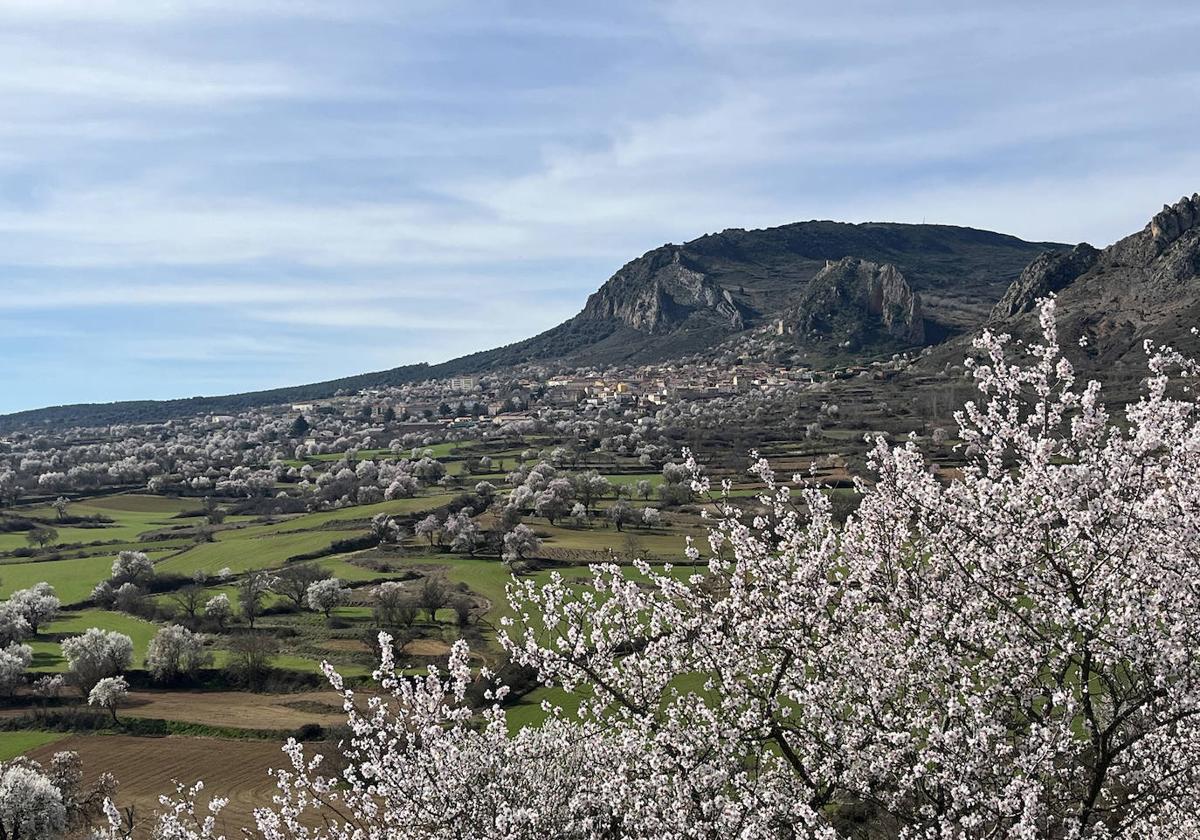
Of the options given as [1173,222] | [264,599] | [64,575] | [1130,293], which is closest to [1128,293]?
[1130,293]

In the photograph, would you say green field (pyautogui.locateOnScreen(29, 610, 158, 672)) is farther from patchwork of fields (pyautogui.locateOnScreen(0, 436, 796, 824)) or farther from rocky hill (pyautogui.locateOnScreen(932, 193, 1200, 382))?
rocky hill (pyautogui.locateOnScreen(932, 193, 1200, 382))

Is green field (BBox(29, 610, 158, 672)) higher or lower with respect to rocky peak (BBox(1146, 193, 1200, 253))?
lower

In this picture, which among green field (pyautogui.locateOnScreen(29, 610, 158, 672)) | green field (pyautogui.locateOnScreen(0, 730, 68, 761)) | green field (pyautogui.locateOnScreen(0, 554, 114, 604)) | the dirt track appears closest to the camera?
the dirt track

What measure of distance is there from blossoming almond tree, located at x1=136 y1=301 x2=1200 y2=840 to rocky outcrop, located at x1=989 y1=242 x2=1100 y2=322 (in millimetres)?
192568

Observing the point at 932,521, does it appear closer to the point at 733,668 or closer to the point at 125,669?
the point at 733,668

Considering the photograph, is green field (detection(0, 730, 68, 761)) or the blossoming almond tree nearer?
the blossoming almond tree

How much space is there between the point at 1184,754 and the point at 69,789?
4119 centimetres

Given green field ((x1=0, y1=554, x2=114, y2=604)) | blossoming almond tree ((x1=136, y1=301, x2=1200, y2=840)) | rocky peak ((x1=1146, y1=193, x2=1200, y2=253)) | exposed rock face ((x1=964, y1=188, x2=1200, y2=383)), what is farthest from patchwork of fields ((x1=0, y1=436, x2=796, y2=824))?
rocky peak ((x1=1146, y1=193, x2=1200, y2=253))

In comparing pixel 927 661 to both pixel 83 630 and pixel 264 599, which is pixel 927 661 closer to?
pixel 264 599

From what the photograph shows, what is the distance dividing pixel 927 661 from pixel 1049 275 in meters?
205

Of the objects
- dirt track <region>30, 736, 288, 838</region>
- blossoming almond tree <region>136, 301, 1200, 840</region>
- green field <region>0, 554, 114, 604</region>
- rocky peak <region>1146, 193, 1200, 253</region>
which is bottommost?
dirt track <region>30, 736, 288, 838</region>

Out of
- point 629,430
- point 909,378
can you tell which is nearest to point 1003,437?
point 629,430

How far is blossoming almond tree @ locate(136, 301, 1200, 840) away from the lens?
347 inches

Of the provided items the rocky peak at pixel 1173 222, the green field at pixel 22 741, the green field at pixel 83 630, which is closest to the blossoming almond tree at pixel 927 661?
the green field at pixel 22 741
